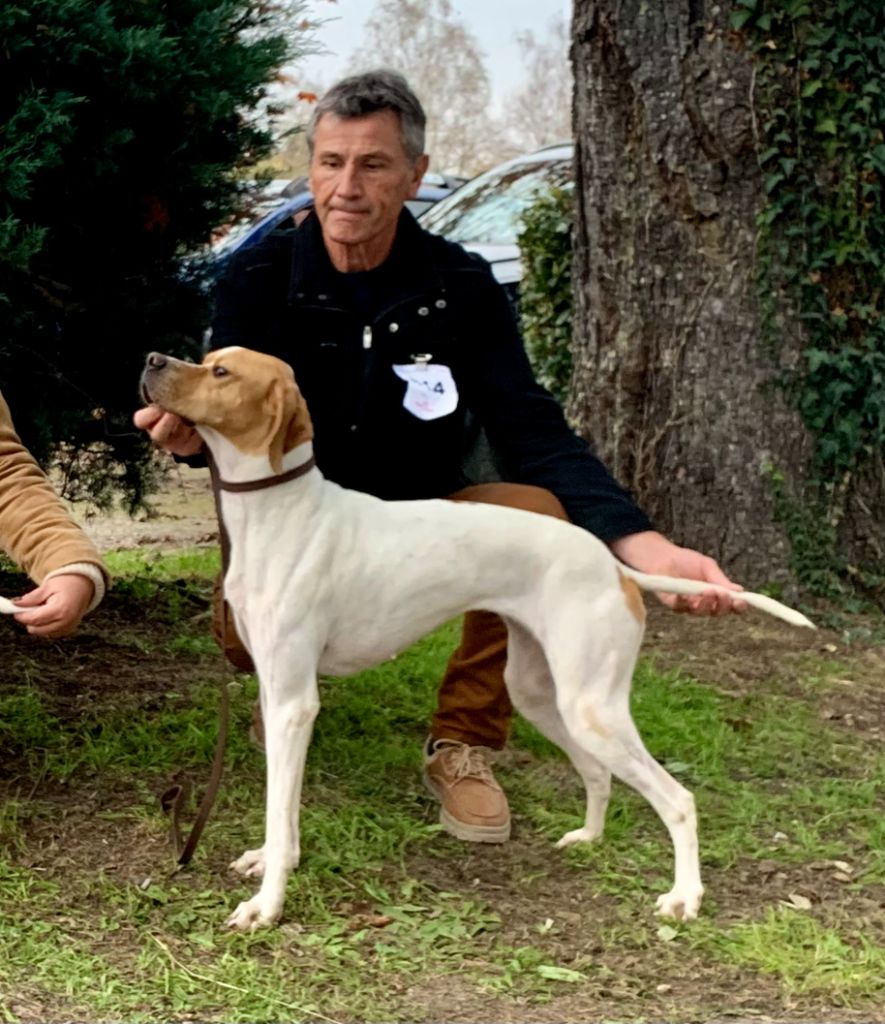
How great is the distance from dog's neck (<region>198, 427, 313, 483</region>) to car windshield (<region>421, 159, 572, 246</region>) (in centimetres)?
636

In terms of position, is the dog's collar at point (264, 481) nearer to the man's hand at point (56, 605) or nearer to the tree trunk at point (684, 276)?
the man's hand at point (56, 605)

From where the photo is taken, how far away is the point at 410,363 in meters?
3.68

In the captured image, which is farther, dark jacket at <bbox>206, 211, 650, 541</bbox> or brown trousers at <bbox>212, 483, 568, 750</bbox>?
brown trousers at <bbox>212, 483, 568, 750</bbox>

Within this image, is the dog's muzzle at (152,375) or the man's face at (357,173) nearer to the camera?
the dog's muzzle at (152,375)

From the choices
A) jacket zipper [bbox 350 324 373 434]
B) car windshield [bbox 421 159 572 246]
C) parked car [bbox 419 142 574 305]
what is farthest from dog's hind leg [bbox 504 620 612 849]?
car windshield [bbox 421 159 572 246]

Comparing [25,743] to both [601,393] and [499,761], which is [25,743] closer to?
[499,761]

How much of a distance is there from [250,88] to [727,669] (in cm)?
281

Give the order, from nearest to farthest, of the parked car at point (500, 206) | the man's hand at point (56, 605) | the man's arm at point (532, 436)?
1. the man's hand at point (56, 605)
2. the man's arm at point (532, 436)
3. the parked car at point (500, 206)

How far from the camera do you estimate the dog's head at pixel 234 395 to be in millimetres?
2844

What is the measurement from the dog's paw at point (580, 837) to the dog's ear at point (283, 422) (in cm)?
137

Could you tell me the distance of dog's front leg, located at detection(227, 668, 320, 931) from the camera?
3.02m

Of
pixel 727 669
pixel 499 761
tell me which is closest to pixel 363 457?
pixel 499 761

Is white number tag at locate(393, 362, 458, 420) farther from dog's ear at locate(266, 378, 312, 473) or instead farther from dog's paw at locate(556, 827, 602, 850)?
dog's paw at locate(556, 827, 602, 850)

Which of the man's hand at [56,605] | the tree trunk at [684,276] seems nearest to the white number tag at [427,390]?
the man's hand at [56,605]
